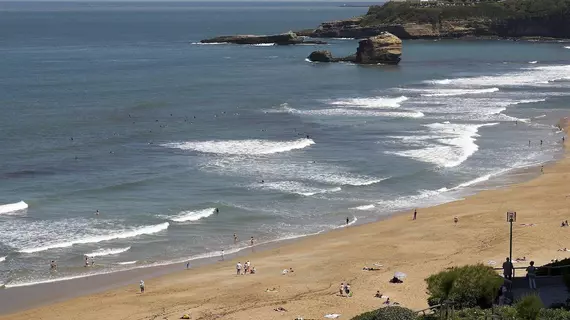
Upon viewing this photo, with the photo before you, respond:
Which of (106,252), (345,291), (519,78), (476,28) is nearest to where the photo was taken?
(345,291)

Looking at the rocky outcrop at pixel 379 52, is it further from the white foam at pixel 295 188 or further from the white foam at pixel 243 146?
the white foam at pixel 295 188

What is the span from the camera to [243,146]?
57.5 m

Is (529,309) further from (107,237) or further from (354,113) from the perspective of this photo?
(354,113)

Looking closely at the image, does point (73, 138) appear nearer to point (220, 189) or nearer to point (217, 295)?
point (220, 189)

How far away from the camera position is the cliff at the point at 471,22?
148 metres

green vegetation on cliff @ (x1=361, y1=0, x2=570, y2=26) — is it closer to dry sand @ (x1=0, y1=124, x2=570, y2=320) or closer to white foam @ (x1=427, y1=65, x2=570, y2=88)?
white foam @ (x1=427, y1=65, x2=570, y2=88)

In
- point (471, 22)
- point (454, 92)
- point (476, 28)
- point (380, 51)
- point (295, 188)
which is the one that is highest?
point (471, 22)

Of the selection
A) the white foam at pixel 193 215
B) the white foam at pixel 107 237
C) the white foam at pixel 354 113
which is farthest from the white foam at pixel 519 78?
the white foam at pixel 107 237

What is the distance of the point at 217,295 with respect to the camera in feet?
104

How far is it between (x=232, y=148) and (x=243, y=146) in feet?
3.03

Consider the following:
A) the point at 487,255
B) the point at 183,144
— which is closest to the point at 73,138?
the point at 183,144

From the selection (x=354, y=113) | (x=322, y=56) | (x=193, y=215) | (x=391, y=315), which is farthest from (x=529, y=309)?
(x=322, y=56)

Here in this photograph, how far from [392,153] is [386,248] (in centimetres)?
1845

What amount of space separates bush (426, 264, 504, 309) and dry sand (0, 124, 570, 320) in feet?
16.6
